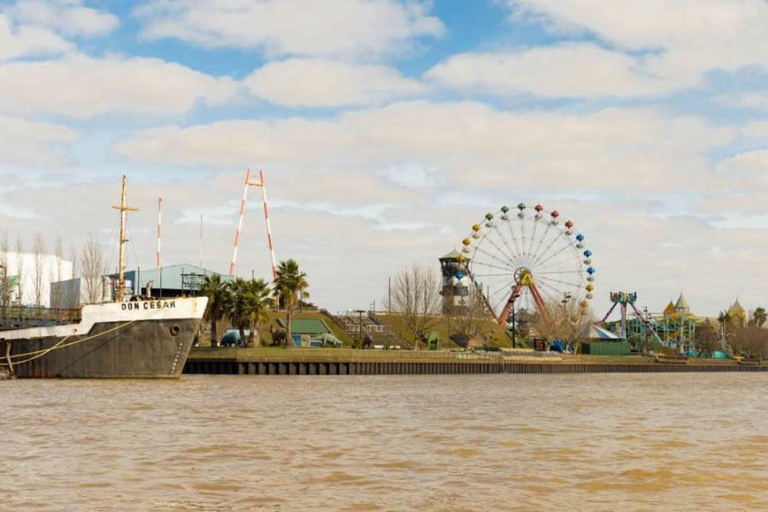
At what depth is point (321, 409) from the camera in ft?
120

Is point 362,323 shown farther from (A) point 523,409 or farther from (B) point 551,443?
(B) point 551,443

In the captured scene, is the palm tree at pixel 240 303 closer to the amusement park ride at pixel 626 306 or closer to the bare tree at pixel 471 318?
the bare tree at pixel 471 318

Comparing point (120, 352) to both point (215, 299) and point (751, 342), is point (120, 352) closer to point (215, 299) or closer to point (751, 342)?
point (215, 299)

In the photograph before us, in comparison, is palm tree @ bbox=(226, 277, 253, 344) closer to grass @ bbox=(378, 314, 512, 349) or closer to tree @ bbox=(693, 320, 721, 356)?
grass @ bbox=(378, 314, 512, 349)

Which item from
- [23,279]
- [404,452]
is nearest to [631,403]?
[404,452]

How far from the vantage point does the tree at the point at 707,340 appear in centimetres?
17938

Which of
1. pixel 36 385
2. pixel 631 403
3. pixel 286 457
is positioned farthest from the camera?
pixel 36 385

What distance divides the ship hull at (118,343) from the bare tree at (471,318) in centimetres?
7239

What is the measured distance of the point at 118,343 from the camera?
5197 centimetres

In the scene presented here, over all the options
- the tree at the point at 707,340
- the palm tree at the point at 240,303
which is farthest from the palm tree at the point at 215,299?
the tree at the point at 707,340

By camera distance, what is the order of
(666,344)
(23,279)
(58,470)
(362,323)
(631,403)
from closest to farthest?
(58,470) < (631,403) < (23,279) < (362,323) < (666,344)

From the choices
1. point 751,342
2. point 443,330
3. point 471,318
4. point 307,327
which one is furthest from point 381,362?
point 751,342

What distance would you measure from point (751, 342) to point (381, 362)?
384ft

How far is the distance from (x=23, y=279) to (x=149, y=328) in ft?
223
